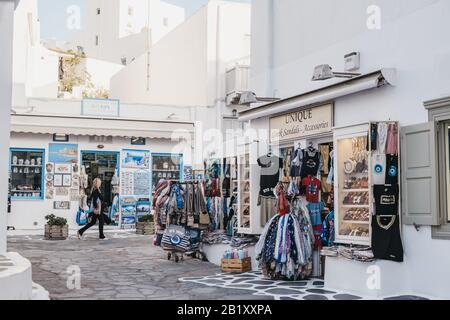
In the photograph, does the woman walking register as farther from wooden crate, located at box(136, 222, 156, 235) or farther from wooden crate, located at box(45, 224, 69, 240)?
wooden crate, located at box(136, 222, 156, 235)

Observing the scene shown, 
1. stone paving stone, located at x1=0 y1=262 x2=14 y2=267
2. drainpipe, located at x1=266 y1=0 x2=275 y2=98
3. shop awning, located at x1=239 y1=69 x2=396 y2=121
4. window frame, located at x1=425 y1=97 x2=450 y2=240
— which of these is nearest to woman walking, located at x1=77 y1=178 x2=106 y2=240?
shop awning, located at x1=239 y1=69 x2=396 y2=121

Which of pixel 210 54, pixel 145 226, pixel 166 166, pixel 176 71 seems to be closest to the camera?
pixel 145 226

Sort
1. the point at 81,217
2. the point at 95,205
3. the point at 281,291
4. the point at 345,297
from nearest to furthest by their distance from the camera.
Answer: the point at 345,297
the point at 281,291
the point at 95,205
the point at 81,217

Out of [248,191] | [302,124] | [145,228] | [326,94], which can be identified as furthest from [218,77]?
[326,94]

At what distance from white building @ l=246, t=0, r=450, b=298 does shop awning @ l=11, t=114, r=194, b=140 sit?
939 centimetres

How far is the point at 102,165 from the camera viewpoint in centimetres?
1877

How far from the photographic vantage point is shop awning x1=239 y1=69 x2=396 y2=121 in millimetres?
7875

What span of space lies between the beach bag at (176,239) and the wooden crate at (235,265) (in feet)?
4.69

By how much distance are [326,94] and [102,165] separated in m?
11.3

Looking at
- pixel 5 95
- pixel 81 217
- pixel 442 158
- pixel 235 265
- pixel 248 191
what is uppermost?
pixel 5 95

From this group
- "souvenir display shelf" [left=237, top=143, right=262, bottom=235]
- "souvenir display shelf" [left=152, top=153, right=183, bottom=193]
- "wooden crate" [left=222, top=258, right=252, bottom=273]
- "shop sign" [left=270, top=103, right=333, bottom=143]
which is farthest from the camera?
"souvenir display shelf" [left=152, top=153, right=183, bottom=193]

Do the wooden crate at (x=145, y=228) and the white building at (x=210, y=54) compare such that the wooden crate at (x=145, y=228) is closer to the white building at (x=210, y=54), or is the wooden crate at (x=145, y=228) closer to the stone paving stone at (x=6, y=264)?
the white building at (x=210, y=54)

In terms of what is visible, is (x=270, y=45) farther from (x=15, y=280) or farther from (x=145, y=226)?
(x=145, y=226)
